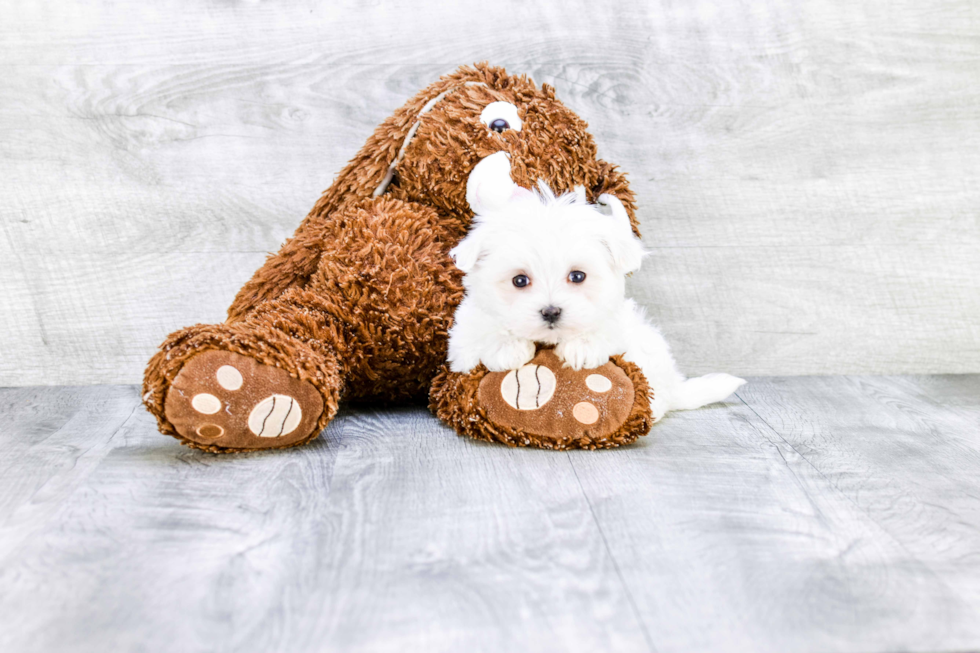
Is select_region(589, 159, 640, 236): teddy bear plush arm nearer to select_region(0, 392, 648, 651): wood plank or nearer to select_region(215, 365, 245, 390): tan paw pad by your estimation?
select_region(0, 392, 648, 651): wood plank

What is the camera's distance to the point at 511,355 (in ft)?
3.52

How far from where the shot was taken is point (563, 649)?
635 millimetres

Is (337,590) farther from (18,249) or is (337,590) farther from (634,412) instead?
(18,249)

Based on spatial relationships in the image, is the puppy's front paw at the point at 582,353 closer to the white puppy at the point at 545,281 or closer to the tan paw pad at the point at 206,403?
the white puppy at the point at 545,281

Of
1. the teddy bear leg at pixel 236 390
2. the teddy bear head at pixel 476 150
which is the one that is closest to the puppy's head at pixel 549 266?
the teddy bear head at pixel 476 150

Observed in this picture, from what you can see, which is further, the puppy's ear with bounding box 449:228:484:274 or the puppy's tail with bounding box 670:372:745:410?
the puppy's tail with bounding box 670:372:745:410

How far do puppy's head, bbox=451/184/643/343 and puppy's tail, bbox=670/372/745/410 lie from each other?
13.1 inches

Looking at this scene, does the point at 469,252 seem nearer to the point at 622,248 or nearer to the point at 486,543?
the point at 622,248

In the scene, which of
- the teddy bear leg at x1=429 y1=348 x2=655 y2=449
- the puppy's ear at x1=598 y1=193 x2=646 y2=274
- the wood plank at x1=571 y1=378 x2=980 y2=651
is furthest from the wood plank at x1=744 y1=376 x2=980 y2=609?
the puppy's ear at x1=598 y1=193 x2=646 y2=274

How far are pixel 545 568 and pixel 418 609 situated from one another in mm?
134

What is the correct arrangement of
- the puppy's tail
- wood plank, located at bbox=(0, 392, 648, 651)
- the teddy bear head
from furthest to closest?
1. the puppy's tail
2. the teddy bear head
3. wood plank, located at bbox=(0, 392, 648, 651)

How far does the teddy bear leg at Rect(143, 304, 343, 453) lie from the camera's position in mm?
976

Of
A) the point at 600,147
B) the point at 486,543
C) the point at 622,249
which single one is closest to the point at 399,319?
the point at 622,249

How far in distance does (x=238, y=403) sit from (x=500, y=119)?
1.84 feet
